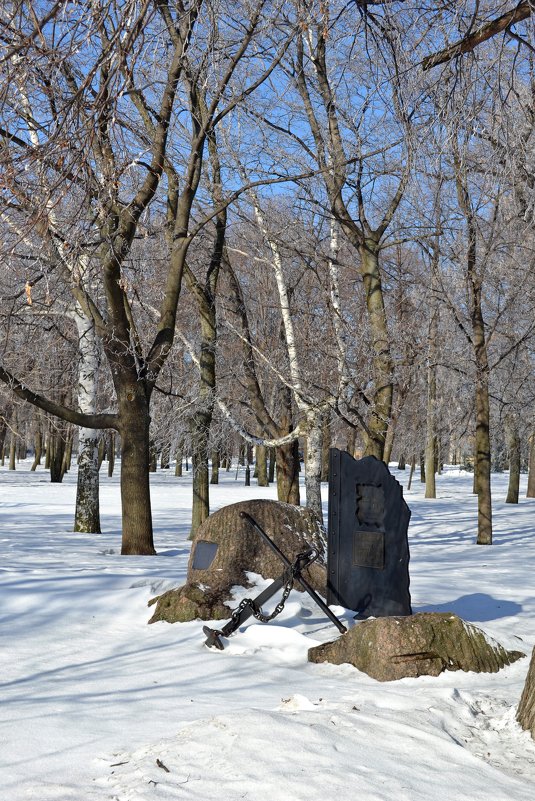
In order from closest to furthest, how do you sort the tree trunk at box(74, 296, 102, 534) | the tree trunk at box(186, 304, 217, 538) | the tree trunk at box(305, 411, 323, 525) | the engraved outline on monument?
the engraved outline on monument < the tree trunk at box(186, 304, 217, 538) < the tree trunk at box(305, 411, 323, 525) < the tree trunk at box(74, 296, 102, 534)

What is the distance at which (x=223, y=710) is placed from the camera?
4453mm

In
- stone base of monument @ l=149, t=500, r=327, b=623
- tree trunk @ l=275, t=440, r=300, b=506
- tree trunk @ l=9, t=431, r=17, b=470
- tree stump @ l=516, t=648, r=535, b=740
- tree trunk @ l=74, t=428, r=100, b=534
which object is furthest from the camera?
tree trunk @ l=9, t=431, r=17, b=470

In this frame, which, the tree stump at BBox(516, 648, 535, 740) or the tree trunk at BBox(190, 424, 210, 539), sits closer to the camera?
the tree stump at BBox(516, 648, 535, 740)

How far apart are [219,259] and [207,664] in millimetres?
10687

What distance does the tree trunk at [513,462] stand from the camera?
93.9ft

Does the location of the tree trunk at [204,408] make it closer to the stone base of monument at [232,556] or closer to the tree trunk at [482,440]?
the tree trunk at [482,440]

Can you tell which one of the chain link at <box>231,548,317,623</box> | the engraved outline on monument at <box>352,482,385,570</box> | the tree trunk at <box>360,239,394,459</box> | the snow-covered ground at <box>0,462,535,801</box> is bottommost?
the snow-covered ground at <box>0,462,535,801</box>

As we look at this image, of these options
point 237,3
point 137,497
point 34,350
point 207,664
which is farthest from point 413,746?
point 34,350

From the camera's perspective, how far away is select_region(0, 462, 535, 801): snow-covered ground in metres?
3.40

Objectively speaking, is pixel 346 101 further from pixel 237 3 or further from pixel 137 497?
pixel 137 497

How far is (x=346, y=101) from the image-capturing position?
13867 millimetres

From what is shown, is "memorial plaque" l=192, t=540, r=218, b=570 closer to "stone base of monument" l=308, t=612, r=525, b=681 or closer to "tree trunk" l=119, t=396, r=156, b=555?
"stone base of monument" l=308, t=612, r=525, b=681

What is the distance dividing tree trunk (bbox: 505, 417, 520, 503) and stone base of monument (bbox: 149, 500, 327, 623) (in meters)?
22.0

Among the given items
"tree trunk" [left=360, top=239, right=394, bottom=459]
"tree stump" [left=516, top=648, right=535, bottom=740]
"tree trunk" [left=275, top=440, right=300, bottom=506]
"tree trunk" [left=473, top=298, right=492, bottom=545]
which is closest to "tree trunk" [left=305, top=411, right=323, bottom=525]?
"tree trunk" [left=360, top=239, right=394, bottom=459]
